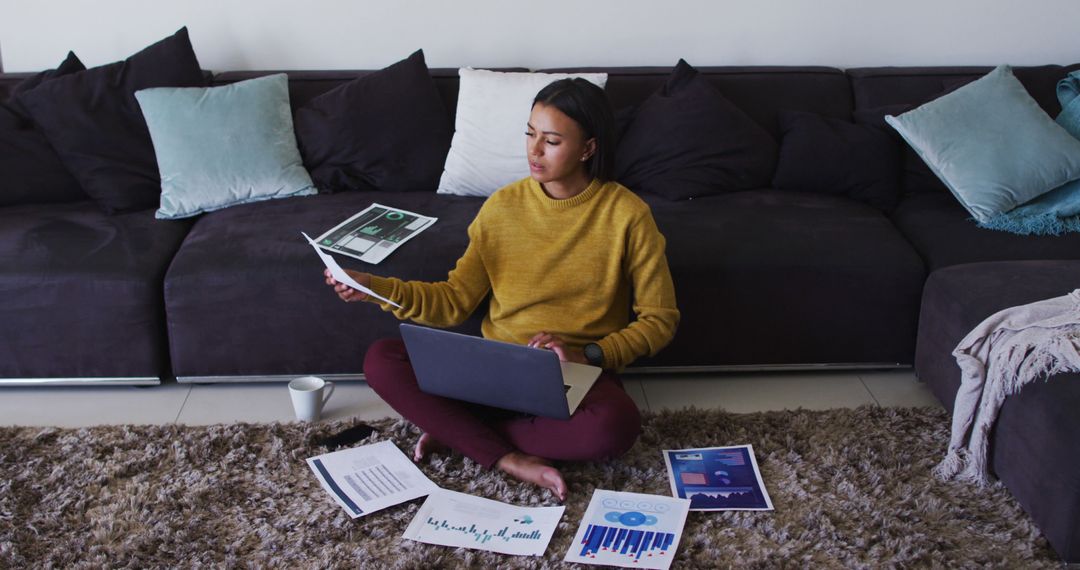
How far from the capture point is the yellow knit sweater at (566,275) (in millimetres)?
2340

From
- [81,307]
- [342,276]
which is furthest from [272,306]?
[342,276]

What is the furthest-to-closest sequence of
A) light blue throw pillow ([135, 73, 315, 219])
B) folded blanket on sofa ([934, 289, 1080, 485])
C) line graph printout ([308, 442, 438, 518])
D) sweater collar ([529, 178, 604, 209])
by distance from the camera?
light blue throw pillow ([135, 73, 315, 219]) < sweater collar ([529, 178, 604, 209]) < line graph printout ([308, 442, 438, 518]) < folded blanket on sofa ([934, 289, 1080, 485])

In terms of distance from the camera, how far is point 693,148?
10.1ft

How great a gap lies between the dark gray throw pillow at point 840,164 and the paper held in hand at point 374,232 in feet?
3.63

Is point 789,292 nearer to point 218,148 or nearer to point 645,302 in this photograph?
point 645,302

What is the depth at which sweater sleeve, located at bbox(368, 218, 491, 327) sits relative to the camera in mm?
2381

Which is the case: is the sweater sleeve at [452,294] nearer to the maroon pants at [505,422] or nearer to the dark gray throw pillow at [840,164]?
the maroon pants at [505,422]

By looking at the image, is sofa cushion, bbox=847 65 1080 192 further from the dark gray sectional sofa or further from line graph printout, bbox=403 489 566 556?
line graph printout, bbox=403 489 566 556

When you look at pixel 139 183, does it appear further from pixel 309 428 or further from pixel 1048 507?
pixel 1048 507

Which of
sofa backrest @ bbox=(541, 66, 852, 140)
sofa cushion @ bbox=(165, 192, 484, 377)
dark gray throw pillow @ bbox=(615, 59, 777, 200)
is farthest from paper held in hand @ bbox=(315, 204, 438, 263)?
sofa backrest @ bbox=(541, 66, 852, 140)

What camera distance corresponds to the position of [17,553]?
2055mm

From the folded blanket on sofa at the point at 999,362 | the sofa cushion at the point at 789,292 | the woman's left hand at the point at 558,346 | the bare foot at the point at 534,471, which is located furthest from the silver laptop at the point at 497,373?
the folded blanket on sofa at the point at 999,362

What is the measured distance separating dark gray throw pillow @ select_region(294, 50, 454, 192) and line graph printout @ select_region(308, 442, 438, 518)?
999 mm

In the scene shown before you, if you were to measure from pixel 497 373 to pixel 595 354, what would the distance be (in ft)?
0.83
